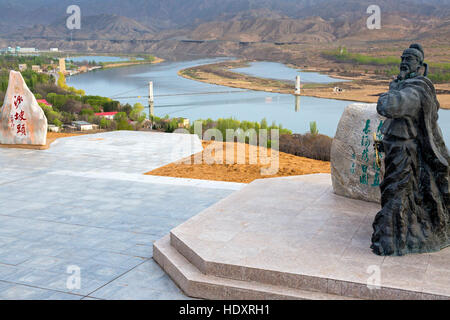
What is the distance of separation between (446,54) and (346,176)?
21.7 metres

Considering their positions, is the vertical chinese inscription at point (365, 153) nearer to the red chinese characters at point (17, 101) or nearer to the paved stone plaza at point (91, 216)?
the paved stone plaza at point (91, 216)

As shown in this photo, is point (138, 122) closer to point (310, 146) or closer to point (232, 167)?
point (310, 146)

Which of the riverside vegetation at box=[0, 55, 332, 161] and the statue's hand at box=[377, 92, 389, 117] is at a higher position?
the statue's hand at box=[377, 92, 389, 117]

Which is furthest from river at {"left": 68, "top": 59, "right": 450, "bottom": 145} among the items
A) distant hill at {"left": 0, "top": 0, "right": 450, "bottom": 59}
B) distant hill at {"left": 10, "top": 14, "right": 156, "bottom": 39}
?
distant hill at {"left": 10, "top": 14, "right": 156, "bottom": 39}

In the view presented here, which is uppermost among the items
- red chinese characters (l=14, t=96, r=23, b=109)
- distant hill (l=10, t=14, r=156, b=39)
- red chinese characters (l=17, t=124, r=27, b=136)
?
distant hill (l=10, t=14, r=156, b=39)

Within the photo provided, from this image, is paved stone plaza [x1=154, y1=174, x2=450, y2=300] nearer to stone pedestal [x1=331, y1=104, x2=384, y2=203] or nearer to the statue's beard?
stone pedestal [x1=331, y1=104, x2=384, y2=203]

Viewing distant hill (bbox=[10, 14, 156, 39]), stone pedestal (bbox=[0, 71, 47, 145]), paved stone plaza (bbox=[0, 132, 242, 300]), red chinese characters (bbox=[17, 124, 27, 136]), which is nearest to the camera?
paved stone plaza (bbox=[0, 132, 242, 300])

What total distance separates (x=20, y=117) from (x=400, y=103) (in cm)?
1038

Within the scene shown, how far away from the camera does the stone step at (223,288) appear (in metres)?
4.54

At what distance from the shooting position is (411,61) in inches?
199

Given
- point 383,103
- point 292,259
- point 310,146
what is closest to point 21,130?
point 310,146

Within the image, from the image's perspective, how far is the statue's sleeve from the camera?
4.83 metres
